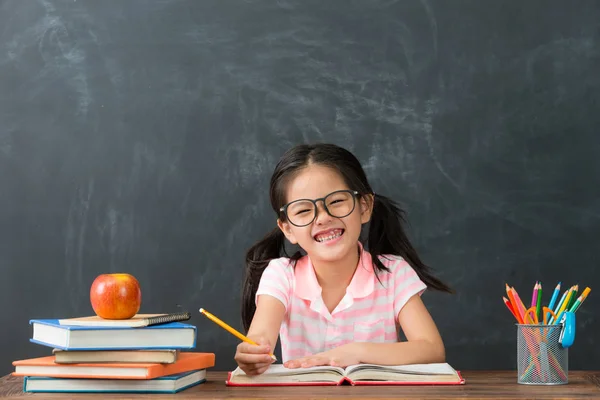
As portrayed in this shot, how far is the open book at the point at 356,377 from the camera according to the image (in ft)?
4.40

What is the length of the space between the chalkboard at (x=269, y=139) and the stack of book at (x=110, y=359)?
140 cm

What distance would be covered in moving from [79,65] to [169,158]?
1.48 ft

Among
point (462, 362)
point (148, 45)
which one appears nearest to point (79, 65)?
point (148, 45)

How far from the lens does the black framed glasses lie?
175cm

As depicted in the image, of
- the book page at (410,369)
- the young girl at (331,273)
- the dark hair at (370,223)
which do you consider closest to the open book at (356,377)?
the book page at (410,369)

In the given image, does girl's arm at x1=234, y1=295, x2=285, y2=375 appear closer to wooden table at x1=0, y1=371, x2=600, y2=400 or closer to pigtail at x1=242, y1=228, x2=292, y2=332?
pigtail at x1=242, y1=228, x2=292, y2=332

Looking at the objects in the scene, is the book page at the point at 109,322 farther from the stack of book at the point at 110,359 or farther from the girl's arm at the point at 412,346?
the girl's arm at the point at 412,346

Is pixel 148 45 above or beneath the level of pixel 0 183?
above

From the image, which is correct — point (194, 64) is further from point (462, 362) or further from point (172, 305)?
point (462, 362)

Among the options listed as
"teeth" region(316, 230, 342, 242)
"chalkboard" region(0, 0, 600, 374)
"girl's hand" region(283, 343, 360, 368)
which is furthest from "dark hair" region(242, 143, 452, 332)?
"chalkboard" region(0, 0, 600, 374)

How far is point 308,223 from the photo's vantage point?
175cm

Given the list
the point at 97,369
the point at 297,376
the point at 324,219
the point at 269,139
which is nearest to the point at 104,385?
the point at 97,369

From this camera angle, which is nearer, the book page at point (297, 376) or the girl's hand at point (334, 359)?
the book page at point (297, 376)

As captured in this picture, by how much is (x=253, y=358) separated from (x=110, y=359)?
24 cm
